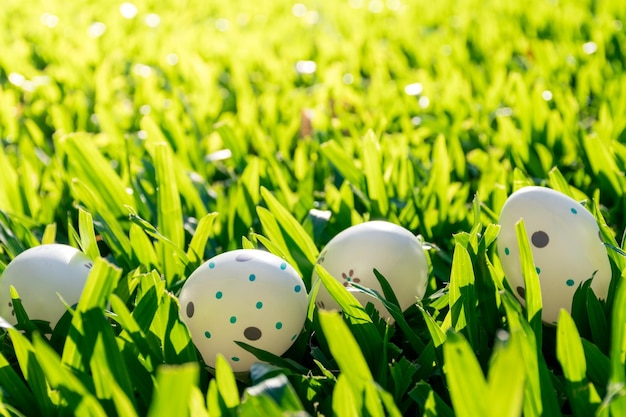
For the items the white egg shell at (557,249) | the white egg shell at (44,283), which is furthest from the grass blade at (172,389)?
the white egg shell at (557,249)

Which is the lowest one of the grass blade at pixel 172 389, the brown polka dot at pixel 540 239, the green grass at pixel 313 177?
the green grass at pixel 313 177

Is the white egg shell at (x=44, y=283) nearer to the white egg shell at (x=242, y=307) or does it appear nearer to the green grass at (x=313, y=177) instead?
the green grass at (x=313, y=177)

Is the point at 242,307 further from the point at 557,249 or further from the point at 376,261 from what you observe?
the point at 557,249

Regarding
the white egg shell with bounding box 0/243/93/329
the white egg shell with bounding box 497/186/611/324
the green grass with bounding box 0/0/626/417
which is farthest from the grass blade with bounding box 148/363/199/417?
the white egg shell with bounding box 497/186/611/324

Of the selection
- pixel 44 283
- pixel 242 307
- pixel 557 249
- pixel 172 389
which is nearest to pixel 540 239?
pixel 557 249

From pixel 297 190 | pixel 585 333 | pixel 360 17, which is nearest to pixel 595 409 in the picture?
pixel 585 333

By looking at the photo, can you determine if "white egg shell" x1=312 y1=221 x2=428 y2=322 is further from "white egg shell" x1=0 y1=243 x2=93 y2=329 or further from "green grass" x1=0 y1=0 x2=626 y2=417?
"white egg shell" x1=0 y1=243 x2=93 y2=329
